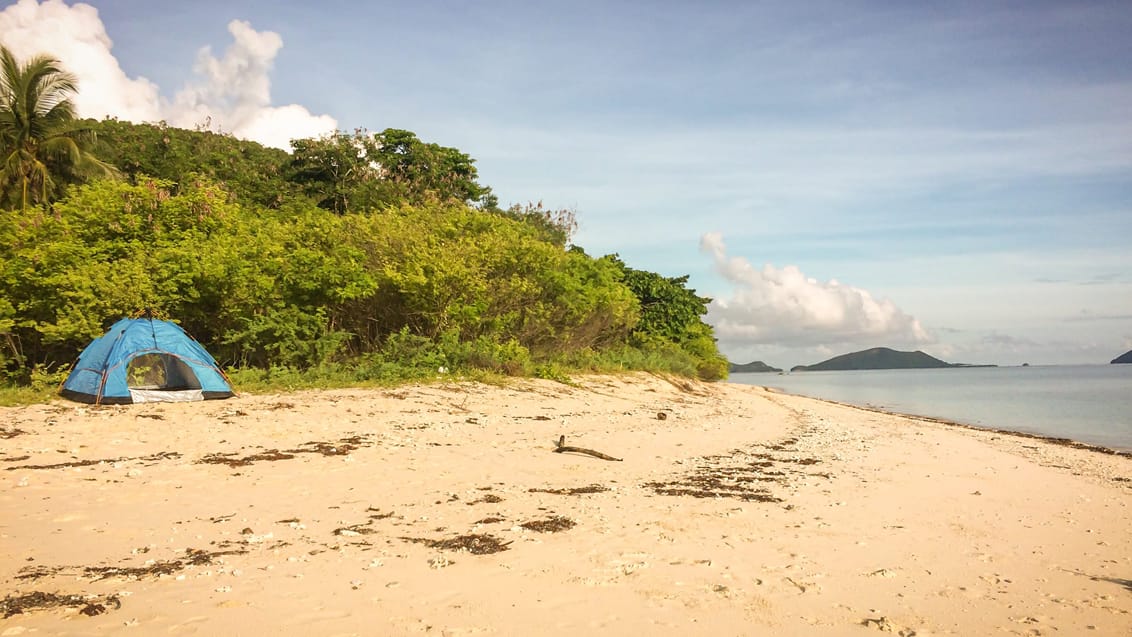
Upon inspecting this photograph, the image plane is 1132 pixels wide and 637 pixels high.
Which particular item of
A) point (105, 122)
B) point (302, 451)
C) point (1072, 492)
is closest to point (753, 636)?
point (302, 451)

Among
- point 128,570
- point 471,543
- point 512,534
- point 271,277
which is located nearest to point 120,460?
point 128,570

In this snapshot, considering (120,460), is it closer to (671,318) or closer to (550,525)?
(550,525)

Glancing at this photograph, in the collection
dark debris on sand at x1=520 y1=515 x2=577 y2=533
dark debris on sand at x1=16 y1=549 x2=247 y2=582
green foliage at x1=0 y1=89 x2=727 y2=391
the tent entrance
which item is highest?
green foliage at x1=0 y1=89 x2=727 y2=391

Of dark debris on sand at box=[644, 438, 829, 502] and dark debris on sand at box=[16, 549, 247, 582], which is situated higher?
dark debris on sand at box=[644, 438, 829, 502]

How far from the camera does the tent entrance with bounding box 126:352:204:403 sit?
12.3 meters

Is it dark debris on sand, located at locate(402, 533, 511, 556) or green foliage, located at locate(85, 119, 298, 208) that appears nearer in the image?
dark debris on sand, located at locate(402, 533, 511, 556)

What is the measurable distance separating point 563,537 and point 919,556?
9.49 feet

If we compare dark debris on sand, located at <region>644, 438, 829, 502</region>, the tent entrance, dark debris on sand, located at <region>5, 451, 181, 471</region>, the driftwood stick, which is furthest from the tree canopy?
dark debris on sand, located at <region>644, 438, 829, 502</region>

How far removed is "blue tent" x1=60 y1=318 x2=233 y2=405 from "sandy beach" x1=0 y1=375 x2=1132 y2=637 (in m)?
0.65

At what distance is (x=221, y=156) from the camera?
131 feet

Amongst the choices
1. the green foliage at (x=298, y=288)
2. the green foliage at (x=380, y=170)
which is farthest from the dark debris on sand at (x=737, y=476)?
the green foliage at (x=380, y=170)

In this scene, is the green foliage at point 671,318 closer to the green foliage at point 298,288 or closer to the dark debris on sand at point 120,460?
the green foliage at point 298,288

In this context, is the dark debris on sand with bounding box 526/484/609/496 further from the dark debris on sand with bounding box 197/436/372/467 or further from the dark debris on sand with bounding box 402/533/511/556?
the dark debris on sand with bounding box 197/436/372/467

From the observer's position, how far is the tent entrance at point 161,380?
12.3 m
